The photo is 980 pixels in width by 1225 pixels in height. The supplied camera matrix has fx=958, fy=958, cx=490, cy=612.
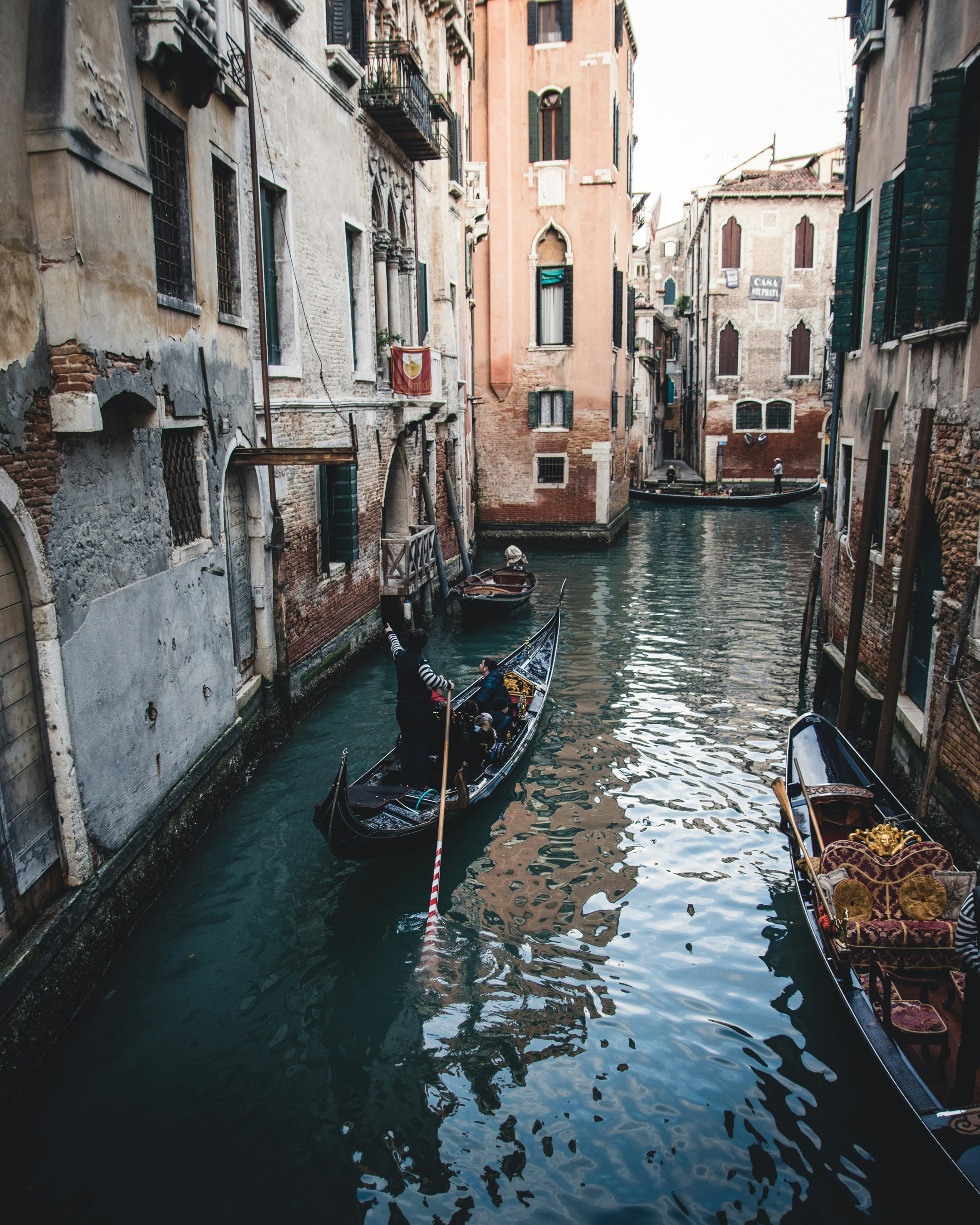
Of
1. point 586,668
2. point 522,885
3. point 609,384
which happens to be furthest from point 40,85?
point 609,384

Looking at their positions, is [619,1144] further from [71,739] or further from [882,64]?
[882,64]

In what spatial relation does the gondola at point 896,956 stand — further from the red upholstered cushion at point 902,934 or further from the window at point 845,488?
the window at point 845,488

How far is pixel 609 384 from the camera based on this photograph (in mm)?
21766

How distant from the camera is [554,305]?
71.2 feet

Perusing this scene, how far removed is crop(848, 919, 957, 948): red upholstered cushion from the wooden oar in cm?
77

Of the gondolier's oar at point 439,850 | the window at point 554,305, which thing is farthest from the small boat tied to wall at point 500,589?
the window at point 554,305

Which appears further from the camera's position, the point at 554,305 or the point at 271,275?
the point at 554,305

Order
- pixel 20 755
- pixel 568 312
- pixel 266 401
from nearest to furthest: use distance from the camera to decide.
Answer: pixel 20 755 → pixel 266 401 → pixel 568 312

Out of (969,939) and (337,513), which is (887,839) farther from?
(337,513)

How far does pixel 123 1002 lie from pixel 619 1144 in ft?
8.81

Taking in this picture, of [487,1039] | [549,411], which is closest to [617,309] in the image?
[549,411]

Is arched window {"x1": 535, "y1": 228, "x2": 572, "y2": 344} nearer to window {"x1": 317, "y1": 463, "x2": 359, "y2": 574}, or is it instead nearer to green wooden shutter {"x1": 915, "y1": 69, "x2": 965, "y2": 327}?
window {"x1": 317, "y1": 463, "x2": 359, "y2": 574}

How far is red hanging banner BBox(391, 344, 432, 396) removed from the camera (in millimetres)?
12531

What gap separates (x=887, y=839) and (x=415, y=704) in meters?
3.47
